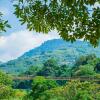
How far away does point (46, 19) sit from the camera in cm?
527

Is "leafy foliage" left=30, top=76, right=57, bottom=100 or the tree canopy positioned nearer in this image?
the tree canopy

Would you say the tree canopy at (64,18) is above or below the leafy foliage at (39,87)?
above

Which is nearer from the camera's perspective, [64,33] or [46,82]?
[64,33]

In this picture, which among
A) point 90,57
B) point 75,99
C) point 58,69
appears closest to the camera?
point 75,99

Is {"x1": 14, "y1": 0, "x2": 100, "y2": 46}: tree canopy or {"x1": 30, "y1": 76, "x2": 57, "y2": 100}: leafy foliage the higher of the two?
{"x1": 14, "y1": 0, "x2": 100, "y2": 46}: tree canopy

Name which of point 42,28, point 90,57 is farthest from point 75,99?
point 90,57

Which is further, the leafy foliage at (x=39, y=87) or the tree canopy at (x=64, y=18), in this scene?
the leafy foliage at (x=39, y=87)

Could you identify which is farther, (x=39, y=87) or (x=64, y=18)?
(x=39, y=87)

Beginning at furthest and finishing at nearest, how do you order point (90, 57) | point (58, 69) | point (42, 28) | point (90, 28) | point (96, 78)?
point (58, 69)
point (90, 57)
point (96, 78)
point (42, 28)
point (90, 28)

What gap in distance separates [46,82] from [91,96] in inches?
751

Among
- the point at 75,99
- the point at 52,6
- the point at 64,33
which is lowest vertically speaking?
the point at 75,99

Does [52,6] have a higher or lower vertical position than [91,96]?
higher

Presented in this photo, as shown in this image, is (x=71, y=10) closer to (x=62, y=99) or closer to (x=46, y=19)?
(x=46, y=19)

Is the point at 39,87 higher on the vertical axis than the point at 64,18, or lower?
lower
